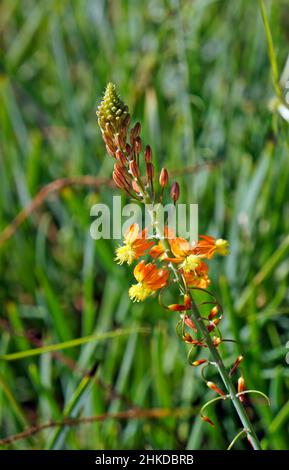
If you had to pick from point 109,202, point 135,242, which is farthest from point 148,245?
point 109,202

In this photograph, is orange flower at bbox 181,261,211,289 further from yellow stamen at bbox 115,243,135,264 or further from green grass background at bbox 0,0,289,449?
green grass background at bbox 0,0,289,449

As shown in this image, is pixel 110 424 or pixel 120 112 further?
pixel 110 424

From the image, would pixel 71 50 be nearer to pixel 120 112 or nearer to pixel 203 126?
pixel 203 126

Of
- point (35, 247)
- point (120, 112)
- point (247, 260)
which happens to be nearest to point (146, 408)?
point (247, 260)

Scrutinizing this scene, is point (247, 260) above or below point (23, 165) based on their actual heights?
below

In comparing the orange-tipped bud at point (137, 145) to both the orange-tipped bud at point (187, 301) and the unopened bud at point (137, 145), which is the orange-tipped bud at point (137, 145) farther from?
the orange-tipped bud at point (187, 301)

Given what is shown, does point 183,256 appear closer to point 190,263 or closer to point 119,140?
point 190,263

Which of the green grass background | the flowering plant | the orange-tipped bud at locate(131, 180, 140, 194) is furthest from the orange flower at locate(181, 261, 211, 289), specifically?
the green grass background
